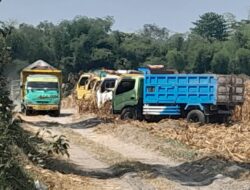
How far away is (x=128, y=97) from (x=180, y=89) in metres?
2.68

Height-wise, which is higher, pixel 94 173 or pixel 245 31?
pixel 245 31

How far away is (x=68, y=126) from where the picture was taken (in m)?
28.0

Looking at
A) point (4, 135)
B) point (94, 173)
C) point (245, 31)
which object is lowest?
point (94, 173)

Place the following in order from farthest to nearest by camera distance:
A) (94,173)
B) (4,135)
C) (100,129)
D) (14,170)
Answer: (100,129) < (94,173) < (4,135) < (14,170)

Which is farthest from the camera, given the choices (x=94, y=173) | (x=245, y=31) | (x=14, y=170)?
(x=245, y=31)

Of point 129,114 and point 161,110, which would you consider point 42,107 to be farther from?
point 161,110

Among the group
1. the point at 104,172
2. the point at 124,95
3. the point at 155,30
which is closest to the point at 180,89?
the point at 124,95

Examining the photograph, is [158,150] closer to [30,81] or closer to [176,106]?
[176,106]

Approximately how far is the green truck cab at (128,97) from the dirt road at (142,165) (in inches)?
168

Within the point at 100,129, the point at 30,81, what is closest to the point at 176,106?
the point at 100,129

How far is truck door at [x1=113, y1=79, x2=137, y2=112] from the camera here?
1107 inches

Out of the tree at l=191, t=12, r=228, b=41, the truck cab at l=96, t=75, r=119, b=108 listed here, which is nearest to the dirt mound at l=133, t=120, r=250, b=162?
the truck cab at l=96, t=75, r=119, b=108

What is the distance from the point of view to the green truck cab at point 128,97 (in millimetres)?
27961

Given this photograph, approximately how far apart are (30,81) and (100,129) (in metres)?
10.1
